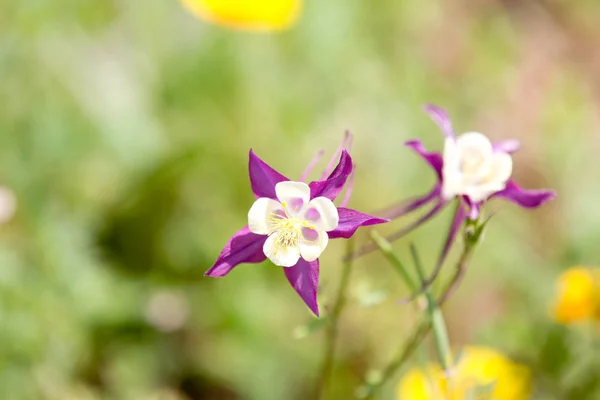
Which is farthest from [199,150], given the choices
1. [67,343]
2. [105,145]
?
[67,343]

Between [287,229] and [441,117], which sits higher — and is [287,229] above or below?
below

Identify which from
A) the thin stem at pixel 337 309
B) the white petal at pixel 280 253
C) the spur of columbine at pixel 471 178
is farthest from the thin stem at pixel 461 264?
the white petal at pixel 280 253

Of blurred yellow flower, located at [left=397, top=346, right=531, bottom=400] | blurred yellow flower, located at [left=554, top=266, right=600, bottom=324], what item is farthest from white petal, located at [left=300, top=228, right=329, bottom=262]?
blurred yellow flower, located at [left=554, top=266, right=600, bottom=324]

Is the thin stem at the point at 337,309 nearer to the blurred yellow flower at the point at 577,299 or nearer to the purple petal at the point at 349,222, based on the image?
the purple petal at the point at 349,222

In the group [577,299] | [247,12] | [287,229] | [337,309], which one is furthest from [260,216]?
[247,12]

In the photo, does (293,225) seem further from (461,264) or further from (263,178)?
(461,264)

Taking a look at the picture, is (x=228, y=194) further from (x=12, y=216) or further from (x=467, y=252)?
(x=467, y=252)
